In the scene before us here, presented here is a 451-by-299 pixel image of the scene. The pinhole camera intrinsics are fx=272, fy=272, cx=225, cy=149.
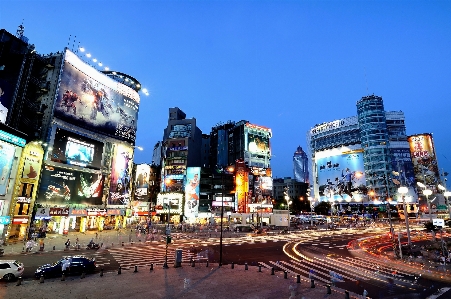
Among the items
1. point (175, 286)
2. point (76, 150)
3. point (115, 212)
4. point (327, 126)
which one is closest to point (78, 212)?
point (115, 212)

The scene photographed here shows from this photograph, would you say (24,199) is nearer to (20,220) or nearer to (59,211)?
(20,220)

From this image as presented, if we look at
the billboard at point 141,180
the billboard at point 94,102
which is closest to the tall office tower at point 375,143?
the billboard at point 141,180

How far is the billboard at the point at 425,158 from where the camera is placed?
120188mm

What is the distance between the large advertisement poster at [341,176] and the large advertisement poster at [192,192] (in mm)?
65479

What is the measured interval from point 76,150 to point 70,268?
40354 mm

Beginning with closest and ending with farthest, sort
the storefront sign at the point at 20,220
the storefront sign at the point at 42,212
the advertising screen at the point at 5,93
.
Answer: the storefront sign at the point at 20,220 → the advertising screen at the point at 5,93 → the storefront sign at the point at 42,212

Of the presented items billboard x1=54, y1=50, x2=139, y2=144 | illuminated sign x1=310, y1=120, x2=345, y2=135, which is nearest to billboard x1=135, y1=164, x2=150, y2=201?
billboard x1=54, y1=50, x2=139, y2=144

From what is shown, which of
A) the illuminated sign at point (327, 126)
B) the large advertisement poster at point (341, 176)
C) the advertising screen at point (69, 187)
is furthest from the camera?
the illuminated sign at point (327, 126)

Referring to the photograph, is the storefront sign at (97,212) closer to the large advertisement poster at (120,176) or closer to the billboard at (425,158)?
the large advertisement poster at (120,176)

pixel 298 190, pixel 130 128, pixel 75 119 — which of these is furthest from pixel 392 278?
pixel 298 190

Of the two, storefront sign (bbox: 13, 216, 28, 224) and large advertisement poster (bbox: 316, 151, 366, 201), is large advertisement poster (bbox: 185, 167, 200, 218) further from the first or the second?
large advertisement poster (bbox: 316, 151, 366, 201)

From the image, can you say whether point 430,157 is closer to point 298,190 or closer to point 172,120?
point 298,190

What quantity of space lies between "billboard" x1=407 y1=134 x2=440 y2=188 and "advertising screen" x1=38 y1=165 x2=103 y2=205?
421 feet

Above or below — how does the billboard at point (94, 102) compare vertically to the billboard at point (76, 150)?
above
